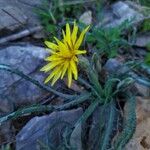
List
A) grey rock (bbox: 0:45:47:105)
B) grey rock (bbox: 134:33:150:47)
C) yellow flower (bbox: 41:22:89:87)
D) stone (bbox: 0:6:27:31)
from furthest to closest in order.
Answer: stone (bbox: 0:6:27:31) → grey rock (bbox: 134:33:150:47) → grey rock (bbox: 0:45:47:105) → yellow flower (bbox: 41:22:89:87)

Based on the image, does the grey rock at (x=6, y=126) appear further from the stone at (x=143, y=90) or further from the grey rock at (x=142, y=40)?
the grey rock at (x=142, y=40)

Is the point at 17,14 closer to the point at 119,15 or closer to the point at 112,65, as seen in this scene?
the point at 119,15

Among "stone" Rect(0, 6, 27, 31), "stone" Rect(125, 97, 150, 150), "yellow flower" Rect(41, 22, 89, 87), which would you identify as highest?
"stone" Rect(0, 6, 27, 31)

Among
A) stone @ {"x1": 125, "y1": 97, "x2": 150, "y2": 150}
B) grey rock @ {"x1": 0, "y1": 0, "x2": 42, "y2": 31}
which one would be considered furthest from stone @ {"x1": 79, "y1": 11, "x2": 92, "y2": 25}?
stone @ {"x1": 125, "y1": 97, "x2": 150, "y2": 150}

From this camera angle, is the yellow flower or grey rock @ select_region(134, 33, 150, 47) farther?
grey rock @ select_region(134, 33, 150, 47)

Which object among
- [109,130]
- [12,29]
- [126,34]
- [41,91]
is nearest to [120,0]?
[126,34]

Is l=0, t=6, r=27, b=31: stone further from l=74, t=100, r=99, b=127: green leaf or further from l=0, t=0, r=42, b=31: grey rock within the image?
l=74, t=100, r=99, b=127: green leaf

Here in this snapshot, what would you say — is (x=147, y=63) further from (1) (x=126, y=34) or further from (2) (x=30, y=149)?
(2) (x=30, y=149)

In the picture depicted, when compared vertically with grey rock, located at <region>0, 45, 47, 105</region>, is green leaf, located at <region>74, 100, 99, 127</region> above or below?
below
